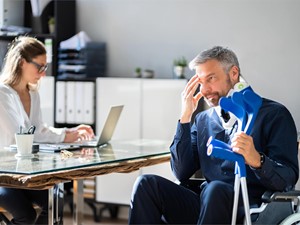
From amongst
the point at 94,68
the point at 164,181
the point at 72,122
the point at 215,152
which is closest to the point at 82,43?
the point at 94,68

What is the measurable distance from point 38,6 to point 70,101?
0.85m

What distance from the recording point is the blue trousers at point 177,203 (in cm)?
313

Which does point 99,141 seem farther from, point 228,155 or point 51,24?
point 51,24

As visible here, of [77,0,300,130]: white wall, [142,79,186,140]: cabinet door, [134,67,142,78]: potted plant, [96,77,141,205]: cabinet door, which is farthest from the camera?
[134,67,142,78]: potted plant

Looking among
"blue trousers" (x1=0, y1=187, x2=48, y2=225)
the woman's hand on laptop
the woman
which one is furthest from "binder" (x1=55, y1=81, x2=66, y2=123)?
"blue trousers" (x1=0, y1=187, x2=48, y2=225)

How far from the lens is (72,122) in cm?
591

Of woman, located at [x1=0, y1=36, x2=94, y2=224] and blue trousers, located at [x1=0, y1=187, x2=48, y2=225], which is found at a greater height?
woman, located at [x1=0, y1=36, x2=94, y2=224]

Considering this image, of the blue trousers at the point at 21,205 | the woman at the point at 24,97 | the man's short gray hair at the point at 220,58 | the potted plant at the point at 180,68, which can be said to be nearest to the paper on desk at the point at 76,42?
the potted plant at the point at 180,68

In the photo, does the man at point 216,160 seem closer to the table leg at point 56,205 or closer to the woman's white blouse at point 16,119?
the table leg at point 56,205

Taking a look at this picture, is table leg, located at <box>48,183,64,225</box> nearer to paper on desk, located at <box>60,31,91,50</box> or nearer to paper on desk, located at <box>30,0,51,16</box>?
paper on desk, located at <box>60,31,91,50</box>

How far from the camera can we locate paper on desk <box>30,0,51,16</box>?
19.7ft

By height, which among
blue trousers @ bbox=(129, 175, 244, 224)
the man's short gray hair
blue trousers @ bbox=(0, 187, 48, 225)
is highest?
the man's short gray hair

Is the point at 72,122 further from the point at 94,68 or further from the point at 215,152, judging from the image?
the point at 215,152

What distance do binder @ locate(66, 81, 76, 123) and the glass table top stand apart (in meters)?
1.51
